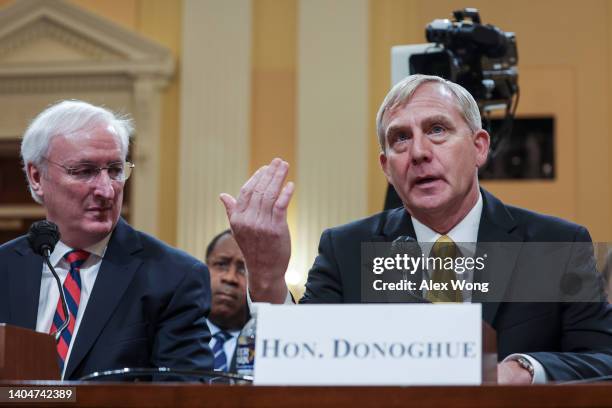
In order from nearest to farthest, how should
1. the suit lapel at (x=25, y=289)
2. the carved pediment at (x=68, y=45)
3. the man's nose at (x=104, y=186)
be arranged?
the suit lapel at (x=25, y=289), the man's nose at (x=104, y=186), the carved pediment at (x=68, y=45)

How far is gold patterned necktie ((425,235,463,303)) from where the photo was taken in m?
2.19

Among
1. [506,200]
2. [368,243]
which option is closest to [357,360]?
[368,243]

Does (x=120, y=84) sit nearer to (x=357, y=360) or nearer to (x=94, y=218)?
(x=94, y=218)

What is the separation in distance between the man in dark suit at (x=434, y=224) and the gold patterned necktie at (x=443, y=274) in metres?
0.02

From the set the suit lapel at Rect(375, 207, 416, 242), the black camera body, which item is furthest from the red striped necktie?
the black camera body

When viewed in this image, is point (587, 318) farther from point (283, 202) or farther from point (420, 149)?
point (283, 202)

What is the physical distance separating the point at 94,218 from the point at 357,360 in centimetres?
143

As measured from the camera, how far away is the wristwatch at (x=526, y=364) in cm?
186

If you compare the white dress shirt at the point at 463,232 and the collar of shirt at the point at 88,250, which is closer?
the white dress shirt at the point at 463,232

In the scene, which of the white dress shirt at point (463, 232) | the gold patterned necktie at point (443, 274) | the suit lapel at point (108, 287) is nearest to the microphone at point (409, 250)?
the gold patterned necktie at point (443, 274)

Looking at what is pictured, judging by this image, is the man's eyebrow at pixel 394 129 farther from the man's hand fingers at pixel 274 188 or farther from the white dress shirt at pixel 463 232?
the man's hand fingers at pixel 274 188

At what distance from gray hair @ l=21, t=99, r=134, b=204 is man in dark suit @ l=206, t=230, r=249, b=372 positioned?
167 centimetres

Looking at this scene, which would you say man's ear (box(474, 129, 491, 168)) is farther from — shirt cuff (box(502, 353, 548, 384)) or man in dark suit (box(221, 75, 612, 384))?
shirt cuff (box(502, 353, 548, 384))

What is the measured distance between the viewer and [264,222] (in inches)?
82.6
